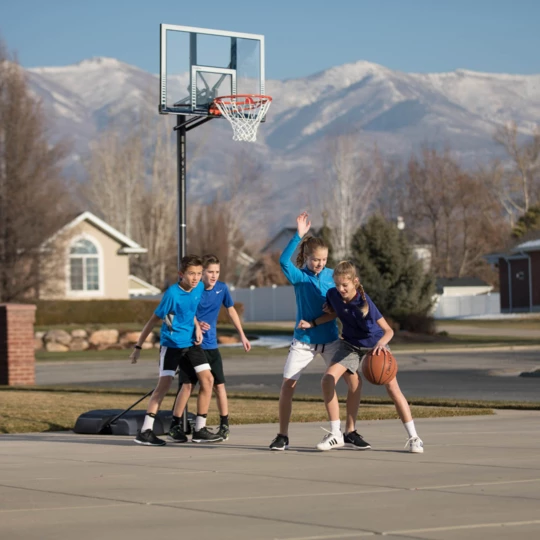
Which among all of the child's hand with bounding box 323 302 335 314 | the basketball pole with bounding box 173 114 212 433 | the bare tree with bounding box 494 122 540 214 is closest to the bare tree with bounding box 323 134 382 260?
the bare tree with bounding box 494 122 540 214

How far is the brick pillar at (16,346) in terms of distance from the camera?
2358cm

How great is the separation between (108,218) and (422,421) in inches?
2695

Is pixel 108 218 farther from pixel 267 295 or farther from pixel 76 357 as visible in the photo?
pixel 76 357

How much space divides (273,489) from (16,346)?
16828 millimetres

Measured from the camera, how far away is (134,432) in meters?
12.1

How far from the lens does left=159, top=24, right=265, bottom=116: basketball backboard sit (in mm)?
13367

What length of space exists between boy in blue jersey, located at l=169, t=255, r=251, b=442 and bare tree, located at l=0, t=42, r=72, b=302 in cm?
3492

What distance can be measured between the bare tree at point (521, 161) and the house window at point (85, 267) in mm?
47092

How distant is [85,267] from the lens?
55.9 metres

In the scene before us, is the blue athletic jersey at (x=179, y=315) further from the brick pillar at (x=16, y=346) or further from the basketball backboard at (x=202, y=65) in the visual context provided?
the brick pillar at (x=16, y=346)

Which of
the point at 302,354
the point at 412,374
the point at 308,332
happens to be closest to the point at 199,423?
the point at 302,354

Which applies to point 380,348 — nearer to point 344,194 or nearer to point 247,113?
point 247,113

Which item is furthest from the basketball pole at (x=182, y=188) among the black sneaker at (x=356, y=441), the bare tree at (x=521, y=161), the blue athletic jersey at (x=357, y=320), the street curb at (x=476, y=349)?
the bare tree at (x=521, y=161)

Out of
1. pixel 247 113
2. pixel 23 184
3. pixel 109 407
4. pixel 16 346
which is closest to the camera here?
pixel 247 113
